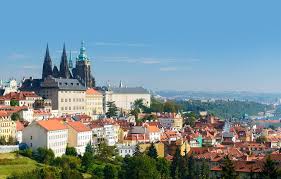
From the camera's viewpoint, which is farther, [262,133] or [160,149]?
[262,133]

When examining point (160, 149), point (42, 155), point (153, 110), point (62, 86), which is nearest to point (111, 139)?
point (160, 149)

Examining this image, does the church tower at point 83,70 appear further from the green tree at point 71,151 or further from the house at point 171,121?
the green tree at point 71,151

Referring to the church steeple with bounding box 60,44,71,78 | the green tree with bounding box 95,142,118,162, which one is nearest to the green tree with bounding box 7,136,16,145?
the green tree with bounding box 95,142,118,162

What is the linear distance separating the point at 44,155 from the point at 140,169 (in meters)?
8.28

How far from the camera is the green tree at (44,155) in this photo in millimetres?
56688

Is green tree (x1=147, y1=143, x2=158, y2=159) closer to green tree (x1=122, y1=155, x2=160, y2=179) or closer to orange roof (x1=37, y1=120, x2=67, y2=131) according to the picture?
green tree (x1=122, y1=155, x2=160, y2=179)

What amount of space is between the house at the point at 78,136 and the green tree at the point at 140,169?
8898 millimetres

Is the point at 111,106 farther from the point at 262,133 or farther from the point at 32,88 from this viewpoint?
the point at 262,133

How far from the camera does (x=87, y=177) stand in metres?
55.4

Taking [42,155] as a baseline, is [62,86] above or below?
above

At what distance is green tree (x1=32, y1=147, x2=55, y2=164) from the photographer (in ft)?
186

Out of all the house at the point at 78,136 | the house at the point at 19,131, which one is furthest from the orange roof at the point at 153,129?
the house at the point at 19,131

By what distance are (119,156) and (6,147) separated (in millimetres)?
12606

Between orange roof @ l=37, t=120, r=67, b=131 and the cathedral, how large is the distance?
1418 inches
